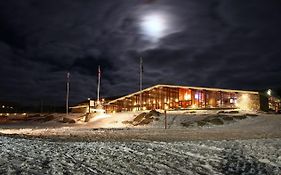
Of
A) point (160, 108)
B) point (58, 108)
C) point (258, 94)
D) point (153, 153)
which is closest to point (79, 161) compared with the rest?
point (153, 153)

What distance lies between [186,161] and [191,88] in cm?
4927

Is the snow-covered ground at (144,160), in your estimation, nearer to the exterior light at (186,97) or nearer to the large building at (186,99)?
the large building at (186,99)

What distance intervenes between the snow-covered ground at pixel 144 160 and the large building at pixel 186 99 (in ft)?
134

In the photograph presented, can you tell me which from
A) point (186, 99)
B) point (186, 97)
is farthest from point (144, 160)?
point (186, 97)

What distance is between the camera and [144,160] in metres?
12.1

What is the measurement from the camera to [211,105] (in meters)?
58.4

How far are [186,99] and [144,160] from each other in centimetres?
5102

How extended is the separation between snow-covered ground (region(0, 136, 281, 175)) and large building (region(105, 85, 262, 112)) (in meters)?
40.9

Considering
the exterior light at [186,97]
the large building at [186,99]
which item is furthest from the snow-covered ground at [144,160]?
the exterior light at [186,97]

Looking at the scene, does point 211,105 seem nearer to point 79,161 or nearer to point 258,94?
point 258,94

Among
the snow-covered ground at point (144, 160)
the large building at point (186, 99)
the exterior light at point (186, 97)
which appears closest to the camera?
the snow-covered ground at point (144, 160)

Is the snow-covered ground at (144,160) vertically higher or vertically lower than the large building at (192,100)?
lower

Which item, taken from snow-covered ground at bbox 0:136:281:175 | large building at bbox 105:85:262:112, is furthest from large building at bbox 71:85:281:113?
snow-covered ground at bbox 0:136:281:175

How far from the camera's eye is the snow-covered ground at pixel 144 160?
1038 cm
